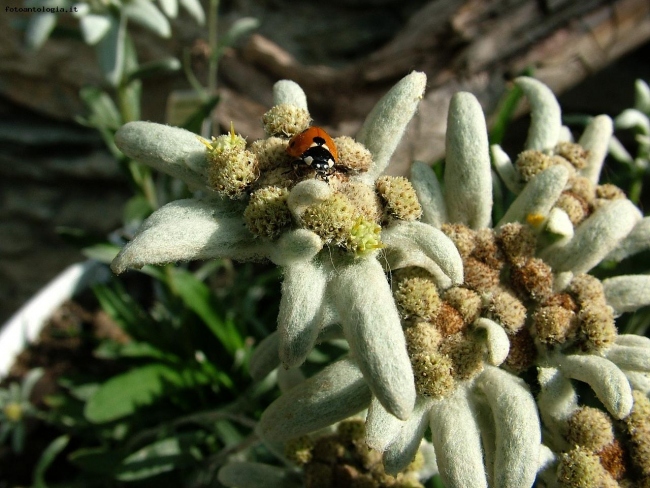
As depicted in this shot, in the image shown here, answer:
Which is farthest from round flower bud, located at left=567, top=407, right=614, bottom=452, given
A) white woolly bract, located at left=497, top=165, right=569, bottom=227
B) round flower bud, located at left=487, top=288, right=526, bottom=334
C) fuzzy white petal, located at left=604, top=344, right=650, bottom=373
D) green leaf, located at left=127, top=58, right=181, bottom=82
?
green leaf, located at left=127, top=58, right=181, bottom=82

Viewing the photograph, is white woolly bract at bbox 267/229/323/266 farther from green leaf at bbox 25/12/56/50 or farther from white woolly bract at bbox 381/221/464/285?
green leaf at bbox 25/12/56/50

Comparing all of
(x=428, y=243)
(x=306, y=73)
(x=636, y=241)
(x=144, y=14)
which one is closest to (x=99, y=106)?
(x=144, y=14)

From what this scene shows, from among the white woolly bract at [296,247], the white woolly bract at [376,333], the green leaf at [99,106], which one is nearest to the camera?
the white woolly bract at [376,333]

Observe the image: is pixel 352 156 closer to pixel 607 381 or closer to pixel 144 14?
pixel 607 381

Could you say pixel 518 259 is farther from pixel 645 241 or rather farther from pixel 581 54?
pixel 581 54

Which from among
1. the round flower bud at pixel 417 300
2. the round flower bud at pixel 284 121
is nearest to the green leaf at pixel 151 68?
the round flower bud at pixel 284 121

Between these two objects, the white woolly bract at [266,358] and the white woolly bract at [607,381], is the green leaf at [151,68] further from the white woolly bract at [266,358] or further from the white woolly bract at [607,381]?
the white woolly bract at [607,381]

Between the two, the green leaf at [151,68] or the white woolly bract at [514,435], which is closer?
the white woolly bract at [514,435]
